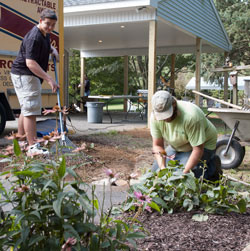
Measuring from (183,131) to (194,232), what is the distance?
3.37ft

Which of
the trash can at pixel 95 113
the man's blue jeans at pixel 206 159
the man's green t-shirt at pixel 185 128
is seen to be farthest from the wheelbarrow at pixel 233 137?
the trash can at pixel 95 113

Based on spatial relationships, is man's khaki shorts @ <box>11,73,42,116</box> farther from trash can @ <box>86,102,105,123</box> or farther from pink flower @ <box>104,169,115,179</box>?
trash can @ <box>86,102,105,123</box>

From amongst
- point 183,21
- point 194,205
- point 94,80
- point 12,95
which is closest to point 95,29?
point 183,21

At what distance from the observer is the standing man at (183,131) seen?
290cm

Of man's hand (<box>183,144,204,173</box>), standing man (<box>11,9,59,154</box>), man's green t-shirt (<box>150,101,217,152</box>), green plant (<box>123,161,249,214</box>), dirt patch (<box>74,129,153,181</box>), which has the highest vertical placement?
standing man (<box>11,9,59,154</box>)

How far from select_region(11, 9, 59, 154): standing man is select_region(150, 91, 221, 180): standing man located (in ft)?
5.05

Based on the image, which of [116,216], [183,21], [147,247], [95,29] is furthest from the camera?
[95,29]

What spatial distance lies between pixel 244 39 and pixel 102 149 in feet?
54.4

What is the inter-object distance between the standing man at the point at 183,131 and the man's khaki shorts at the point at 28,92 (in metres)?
1.75

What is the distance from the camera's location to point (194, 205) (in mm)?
2697

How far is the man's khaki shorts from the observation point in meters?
4.43

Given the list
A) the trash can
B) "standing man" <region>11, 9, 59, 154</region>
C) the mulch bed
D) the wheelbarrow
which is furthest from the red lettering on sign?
the trash can

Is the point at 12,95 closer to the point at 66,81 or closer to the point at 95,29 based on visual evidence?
the point at 95,29

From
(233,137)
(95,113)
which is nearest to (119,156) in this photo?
(233,137)
